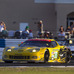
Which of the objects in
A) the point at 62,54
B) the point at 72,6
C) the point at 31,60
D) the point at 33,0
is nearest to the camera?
the point at 31,60

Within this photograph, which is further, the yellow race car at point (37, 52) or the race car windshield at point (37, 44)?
the race car windshield at point (37, 44)

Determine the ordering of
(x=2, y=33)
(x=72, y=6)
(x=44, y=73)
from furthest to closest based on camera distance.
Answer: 1. (x=72, y=6)
2. (x=2, y=33)
3. (x=44, y=73)

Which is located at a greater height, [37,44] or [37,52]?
[37,44]

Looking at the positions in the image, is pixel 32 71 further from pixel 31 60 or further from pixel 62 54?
pixel 62 54

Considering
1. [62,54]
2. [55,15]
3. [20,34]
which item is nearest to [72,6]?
[55,15]

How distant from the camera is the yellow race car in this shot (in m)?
13.5

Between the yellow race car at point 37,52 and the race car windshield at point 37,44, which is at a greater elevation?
the race car windshield at point 37,44

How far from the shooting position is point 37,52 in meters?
13.5

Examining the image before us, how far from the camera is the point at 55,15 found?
33188 mm

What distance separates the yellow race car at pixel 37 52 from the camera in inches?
531

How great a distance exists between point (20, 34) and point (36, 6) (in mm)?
12595

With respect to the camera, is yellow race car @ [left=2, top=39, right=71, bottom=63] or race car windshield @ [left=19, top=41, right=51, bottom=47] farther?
race car windshield @ [left=19, top=41, right=51, bottom=47]

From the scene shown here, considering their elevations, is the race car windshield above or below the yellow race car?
above

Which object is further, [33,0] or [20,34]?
[33,0]
